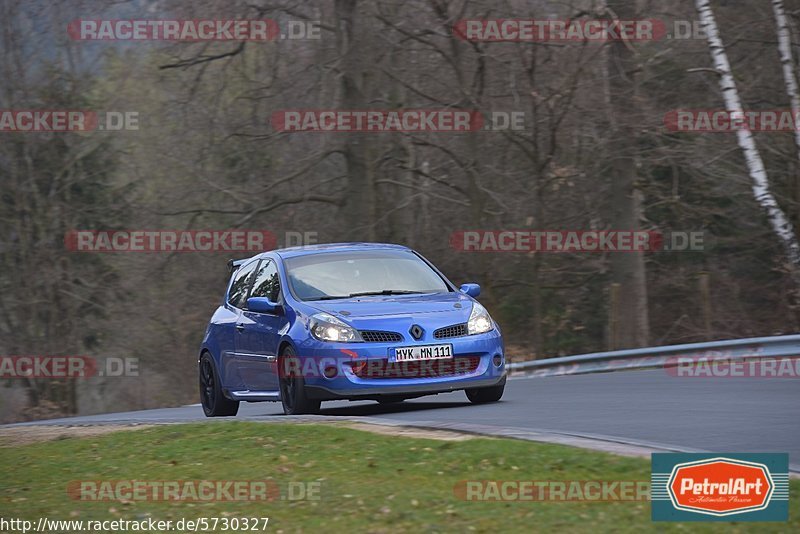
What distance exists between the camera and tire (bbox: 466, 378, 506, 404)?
1356 cm

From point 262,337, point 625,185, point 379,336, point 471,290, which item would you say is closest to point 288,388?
point 262,337

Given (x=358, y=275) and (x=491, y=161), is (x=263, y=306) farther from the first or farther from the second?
(x=491, y=161)

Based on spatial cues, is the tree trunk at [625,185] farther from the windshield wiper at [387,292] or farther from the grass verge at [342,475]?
the grass verge at [342,475]

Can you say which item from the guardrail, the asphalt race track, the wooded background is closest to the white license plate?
the asphalt race track

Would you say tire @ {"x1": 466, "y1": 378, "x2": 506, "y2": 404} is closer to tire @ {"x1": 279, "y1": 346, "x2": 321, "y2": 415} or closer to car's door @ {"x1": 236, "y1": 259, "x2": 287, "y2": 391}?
tire @ {"x1": 279, "y1": 346, "x2": 321, "y2": 415}

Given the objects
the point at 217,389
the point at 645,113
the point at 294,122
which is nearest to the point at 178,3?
the point at 294,122

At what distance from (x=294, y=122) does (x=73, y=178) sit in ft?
41.5

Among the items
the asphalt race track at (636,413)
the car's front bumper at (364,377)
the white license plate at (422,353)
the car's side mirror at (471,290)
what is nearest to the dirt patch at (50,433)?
the asphalt race track at (636,413)

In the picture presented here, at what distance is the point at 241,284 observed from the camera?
1495 centimetres

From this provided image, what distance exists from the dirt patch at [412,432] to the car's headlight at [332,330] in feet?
4.14

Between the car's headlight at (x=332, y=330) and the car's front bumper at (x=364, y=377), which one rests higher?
the car's headlight at (x=332, y=330)

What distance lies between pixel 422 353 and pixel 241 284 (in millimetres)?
3226

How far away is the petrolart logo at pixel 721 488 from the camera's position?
7.14 m

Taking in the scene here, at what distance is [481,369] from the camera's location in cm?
1291
